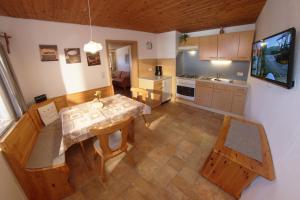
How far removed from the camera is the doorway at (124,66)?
4137 millimetres

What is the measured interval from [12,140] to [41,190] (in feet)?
2.11

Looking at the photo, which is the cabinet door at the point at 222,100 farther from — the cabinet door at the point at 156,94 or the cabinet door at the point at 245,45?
the cabinet door at the point at 156,94

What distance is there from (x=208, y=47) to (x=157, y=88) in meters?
1.80

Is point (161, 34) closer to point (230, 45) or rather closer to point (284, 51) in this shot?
point (230, 45)

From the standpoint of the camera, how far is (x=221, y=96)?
3.42m

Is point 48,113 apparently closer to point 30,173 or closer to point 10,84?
point 10,84

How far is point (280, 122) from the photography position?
1.17 metres

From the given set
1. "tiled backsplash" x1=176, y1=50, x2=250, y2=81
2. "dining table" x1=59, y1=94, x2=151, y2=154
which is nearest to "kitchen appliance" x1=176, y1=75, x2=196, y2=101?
"tiled backsplash" x1=176, y1=50, x2=250, y2=81

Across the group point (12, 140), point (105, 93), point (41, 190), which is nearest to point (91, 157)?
point (41, 190)

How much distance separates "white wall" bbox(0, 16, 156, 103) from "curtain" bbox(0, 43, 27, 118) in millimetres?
466

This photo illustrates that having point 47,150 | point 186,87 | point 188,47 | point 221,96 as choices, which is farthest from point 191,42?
point 47,150

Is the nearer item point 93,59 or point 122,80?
point 93,59

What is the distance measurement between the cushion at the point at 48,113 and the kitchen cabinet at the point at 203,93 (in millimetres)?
3520

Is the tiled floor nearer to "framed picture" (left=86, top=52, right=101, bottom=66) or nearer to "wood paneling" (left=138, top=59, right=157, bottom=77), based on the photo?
"framed picture" (left=86, top=52, right=101, bottom=66)
